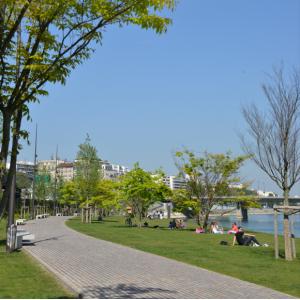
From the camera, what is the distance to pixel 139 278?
10.5 m

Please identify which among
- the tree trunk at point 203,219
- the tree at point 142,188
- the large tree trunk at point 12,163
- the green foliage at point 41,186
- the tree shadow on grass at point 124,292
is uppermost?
the green foliage at point 41,186

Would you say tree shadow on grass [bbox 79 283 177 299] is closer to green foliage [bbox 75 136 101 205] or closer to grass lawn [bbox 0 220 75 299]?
grass lawn [bbox 0 220 75 299]

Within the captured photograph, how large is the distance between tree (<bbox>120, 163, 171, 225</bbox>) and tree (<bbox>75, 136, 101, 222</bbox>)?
1158 centimetres

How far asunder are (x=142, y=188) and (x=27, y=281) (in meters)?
29.4

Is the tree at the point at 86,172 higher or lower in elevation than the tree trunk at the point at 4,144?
higher

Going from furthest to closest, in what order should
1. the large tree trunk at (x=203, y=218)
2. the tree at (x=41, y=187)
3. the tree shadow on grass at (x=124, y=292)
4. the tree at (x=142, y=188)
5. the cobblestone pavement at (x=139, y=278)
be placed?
the tree at (x=41, y=187), the tree at (x=142, y=188), the large tree trunk at (x=203, y=218), the cobblestone pavement at (x=139, y=278), the tree shadow on grass at (x=124, y=292)

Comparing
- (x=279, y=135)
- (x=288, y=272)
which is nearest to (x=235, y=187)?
(x=279, y=135)

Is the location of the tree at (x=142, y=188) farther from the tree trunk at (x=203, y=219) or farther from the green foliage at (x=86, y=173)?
the green foliage at (x=86, y=173)

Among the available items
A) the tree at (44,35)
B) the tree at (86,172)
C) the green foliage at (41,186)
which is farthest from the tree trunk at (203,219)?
the green foliage at (41,186)

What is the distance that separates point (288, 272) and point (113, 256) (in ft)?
19.2

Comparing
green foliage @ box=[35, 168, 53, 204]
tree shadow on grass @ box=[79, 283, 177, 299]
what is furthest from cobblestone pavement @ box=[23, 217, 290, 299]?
green foliage @ box=[35, 168, 53, 204]

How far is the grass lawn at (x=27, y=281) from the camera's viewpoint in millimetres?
8453

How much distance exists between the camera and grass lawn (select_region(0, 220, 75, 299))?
8453 mm

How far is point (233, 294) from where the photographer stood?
28.5 ft
